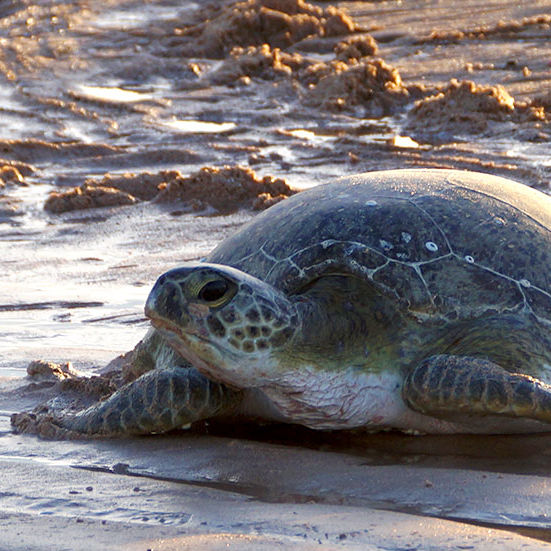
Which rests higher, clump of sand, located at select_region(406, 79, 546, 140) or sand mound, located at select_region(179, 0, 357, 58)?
sand mound, located at select_region(179, 0, 357, 58)

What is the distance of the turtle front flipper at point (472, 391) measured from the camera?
3.38 metres

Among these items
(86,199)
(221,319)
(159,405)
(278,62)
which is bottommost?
(86,199)

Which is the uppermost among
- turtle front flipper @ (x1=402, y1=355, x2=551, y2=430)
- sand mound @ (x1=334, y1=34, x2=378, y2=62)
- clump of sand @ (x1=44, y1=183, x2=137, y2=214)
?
sand mound @ (x1=334, y1=34, x2=378, y2=62)

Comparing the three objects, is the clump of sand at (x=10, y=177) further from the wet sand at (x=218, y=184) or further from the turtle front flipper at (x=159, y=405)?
the turtle front flipper at (x=159, y=405)

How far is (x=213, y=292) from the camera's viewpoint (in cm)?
327

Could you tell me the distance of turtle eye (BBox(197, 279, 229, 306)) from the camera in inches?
129

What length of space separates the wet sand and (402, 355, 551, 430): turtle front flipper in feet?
0.44

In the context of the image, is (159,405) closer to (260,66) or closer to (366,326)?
(366,326)

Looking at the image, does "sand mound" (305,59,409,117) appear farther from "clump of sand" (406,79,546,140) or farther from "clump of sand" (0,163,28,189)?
"clump of sand" (0,163,28,189)

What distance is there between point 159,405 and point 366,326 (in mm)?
706

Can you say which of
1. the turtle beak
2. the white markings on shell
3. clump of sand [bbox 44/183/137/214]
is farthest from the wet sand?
the white markings on shell

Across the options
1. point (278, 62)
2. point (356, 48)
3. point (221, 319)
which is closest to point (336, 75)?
point (278, 62)

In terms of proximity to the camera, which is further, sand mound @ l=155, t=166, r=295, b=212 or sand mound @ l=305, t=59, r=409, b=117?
sand mound @ l=305, t=59, r=409, b=117

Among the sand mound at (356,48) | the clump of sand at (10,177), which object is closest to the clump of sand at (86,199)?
the clump of sand at (10,177)
